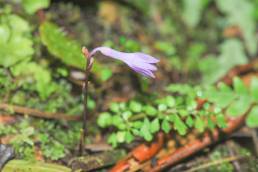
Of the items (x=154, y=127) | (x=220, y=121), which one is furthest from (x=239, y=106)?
(x=154, y=127)

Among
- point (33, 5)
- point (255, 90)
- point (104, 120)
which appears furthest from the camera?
point (33, 5)

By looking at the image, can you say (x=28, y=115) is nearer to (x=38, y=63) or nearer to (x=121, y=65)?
(x=38, y=63)

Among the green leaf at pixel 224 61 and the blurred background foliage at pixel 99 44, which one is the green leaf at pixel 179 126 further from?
the green leaf at pixel 224 61

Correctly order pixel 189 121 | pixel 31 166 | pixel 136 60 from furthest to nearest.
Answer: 1. pixel 189 121
2. pixel 31 166
3. pixel 136 60

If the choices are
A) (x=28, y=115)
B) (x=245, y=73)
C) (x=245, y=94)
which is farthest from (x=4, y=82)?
(x=245, y=73)

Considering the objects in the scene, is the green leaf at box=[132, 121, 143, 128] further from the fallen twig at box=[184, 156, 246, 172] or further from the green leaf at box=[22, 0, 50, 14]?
the green leaf at box=[22, 0, 50, 14]

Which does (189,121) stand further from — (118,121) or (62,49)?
(62,49)

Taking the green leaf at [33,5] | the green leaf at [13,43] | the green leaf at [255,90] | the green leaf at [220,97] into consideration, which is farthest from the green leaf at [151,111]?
the green leaf at [33,5]

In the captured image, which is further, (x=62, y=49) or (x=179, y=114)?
(x=62, y=49)
